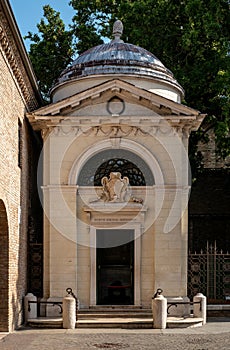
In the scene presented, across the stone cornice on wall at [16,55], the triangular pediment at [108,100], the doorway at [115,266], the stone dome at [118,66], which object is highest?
the stone dome at [118,66]

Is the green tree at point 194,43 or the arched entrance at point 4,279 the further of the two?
the green tree at point 194,43

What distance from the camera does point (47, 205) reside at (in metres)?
19.6

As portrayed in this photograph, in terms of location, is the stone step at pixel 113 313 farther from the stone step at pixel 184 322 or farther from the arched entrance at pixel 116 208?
the stone step at pixel 184 322

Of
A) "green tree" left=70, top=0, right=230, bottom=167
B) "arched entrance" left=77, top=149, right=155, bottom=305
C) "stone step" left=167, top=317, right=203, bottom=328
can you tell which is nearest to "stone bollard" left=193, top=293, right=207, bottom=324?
"stone step" left=167, top=317, right=203, bottom=328

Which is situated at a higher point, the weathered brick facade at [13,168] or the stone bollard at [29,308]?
the weathered brick facade at [13,168]

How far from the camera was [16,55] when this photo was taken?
653 inches

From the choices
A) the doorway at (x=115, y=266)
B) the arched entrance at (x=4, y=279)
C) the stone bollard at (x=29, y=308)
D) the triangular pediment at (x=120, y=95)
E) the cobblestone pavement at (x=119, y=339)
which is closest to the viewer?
the cobblestone pavement at (x=119, y=339)

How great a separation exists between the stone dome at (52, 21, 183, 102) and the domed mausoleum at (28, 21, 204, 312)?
1290 mm

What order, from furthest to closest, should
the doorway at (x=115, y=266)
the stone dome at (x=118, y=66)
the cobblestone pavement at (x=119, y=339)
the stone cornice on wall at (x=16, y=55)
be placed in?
the stone dome at (x=118, y=66) < the doorway at (x=115, y=266) < the stone cornice on wall at (x=16, y=55) < the cobblestone pavement at (x=119, y=339)

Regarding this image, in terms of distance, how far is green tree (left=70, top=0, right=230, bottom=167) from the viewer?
24500 mm

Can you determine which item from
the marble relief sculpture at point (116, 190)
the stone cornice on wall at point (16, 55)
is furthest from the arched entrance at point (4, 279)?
the marble relief sculpture at point (116, 190)

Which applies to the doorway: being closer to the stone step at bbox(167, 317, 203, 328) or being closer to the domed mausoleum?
the domed mausoleum

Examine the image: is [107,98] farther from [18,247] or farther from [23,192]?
[18,247]

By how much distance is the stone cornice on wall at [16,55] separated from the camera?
47.4 ft
